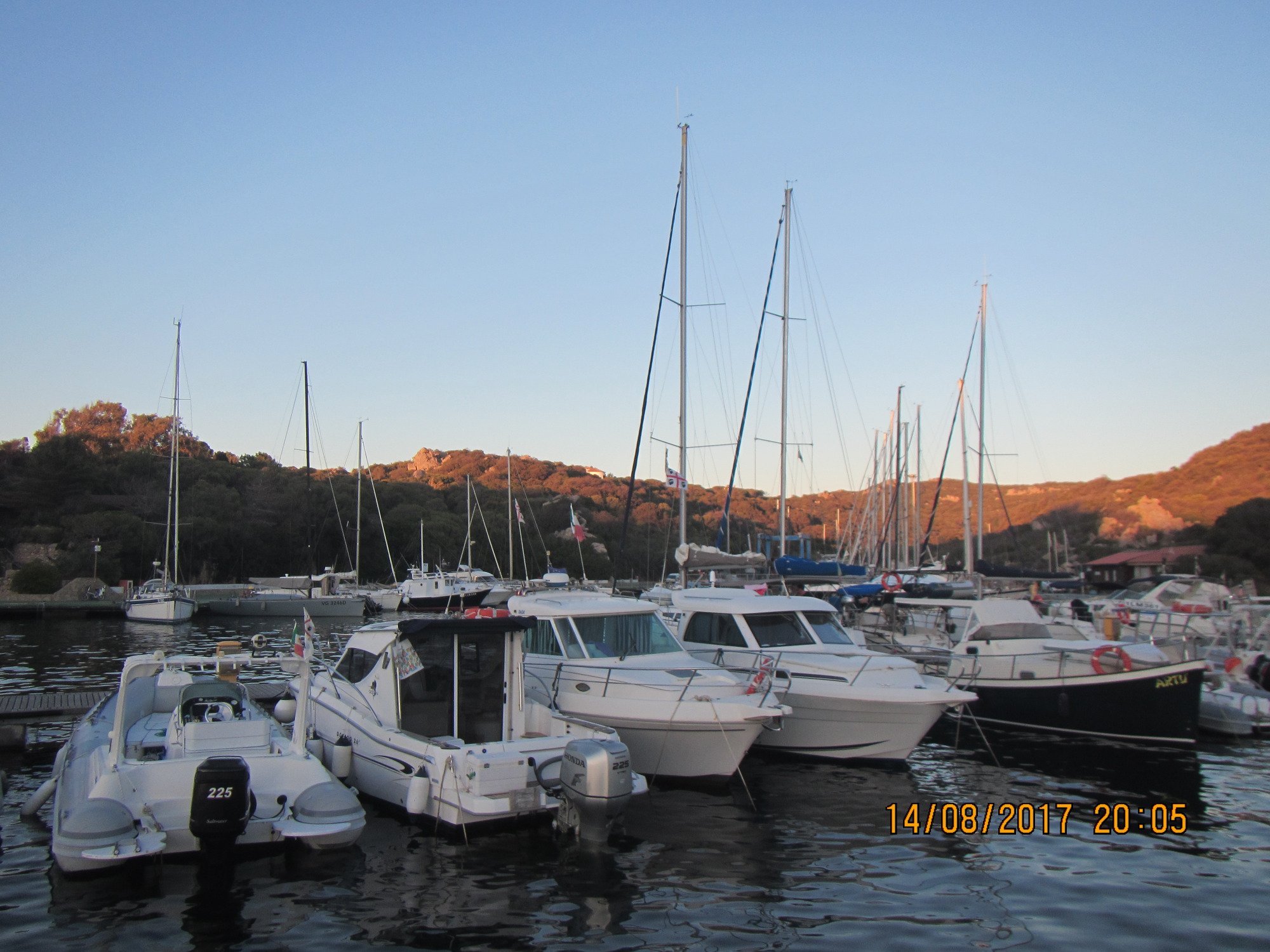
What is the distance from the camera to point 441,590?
1933 inches

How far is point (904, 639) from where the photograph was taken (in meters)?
21.9

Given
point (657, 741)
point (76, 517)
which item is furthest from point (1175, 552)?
point (76, 517)

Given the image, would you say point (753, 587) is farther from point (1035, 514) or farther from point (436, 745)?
point (1035, 514)

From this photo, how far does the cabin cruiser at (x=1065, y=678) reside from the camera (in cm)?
1535

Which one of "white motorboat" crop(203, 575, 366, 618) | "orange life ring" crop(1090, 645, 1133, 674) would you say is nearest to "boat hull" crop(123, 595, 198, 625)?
"white motorboat" crop(203, 575, 366, 618)

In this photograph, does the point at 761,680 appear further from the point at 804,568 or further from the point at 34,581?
the point at 34,581

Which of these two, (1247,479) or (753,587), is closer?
(753,587)

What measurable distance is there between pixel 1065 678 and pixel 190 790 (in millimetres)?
14167

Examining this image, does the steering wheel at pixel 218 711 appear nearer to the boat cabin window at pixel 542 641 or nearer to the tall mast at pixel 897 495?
the boat cabin window at pixel 542 641

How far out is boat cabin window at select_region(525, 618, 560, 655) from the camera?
563 inches

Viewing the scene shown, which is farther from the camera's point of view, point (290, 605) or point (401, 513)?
point (401, 513)

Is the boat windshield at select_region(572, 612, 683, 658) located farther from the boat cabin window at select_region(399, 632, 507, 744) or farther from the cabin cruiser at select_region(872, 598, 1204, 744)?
the cabin cruiser at select_region(872, 598, 1204, 744)

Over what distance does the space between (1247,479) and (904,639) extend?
89.6 metres

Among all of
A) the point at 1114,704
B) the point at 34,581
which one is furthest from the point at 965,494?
the point at 34,581
